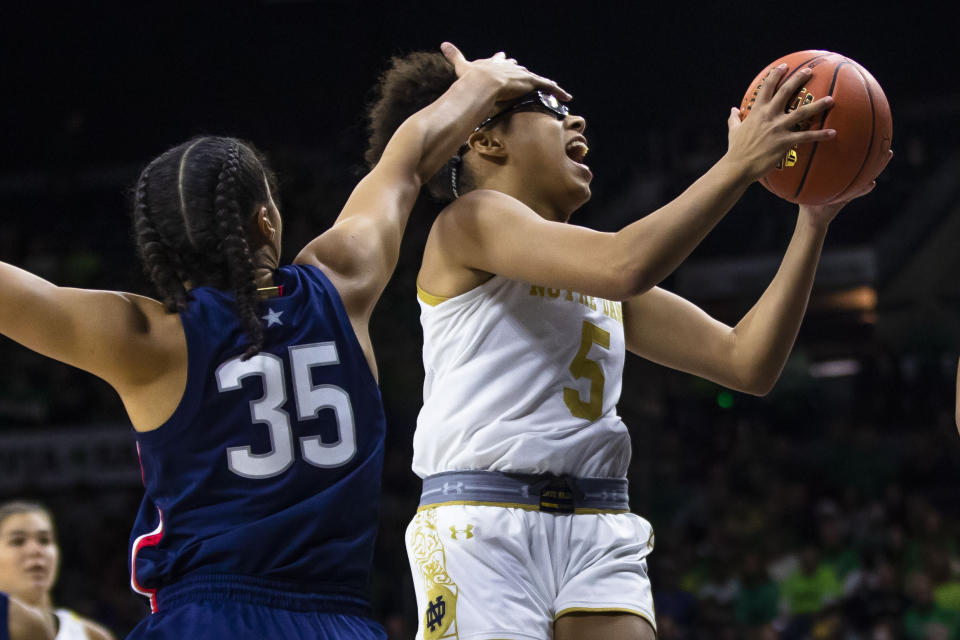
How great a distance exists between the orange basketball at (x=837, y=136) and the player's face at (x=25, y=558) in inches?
163

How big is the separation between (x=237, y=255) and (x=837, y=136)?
1.41 m

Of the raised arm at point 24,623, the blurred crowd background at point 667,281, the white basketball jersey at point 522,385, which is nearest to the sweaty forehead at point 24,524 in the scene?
the raised arm at point 24,623

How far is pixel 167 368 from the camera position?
2.02m

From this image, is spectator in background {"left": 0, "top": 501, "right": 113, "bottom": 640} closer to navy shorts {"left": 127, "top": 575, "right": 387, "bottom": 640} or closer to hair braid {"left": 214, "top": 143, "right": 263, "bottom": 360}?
navy shorts {"left": 127, "top": 575, "right": 387, "bottom": 640}

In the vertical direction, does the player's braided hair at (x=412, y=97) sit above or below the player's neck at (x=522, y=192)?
above

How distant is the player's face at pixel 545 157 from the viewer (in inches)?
118

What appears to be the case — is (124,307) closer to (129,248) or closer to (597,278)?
(597,278)

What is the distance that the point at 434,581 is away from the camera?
2621 millimetres

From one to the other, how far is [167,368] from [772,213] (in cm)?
1205

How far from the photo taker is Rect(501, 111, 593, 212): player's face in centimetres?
299

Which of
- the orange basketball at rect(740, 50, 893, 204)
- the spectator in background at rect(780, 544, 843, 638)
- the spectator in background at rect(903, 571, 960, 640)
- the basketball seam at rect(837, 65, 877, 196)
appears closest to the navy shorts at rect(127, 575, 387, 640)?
the orange basketball at rect(740, 50, 893, 204)

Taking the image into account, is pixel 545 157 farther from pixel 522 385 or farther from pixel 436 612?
pixel 436 612

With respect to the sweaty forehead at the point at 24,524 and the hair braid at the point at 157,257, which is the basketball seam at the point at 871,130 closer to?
the hair braid at the point at 157,257

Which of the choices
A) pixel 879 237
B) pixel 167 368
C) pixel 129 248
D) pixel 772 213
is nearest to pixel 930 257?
pixel 879 237
